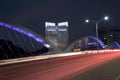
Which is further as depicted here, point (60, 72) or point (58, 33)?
point (58, 33)

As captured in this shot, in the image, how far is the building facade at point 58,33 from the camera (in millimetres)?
106688

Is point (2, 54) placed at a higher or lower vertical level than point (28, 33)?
lower

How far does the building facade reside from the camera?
350 ft

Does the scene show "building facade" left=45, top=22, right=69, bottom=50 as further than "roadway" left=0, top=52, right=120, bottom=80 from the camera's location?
Yes

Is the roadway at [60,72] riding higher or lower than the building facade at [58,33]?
lower

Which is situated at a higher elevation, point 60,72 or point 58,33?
point 58,33

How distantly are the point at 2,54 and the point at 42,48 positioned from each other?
1871 centimetres

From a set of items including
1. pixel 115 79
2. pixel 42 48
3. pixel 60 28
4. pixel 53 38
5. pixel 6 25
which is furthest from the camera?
pixel 60 28

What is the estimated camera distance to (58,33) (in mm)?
111375

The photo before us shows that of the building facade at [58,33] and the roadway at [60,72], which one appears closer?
the roadway at [60,72]

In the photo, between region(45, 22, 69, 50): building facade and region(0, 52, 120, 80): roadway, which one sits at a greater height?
region(45, 22, 69, 50): building facade

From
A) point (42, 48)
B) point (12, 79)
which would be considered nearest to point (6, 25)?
point (42, 48)

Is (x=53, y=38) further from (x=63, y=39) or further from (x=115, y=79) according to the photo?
(x=115, y=79)

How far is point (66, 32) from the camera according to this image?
111 m
